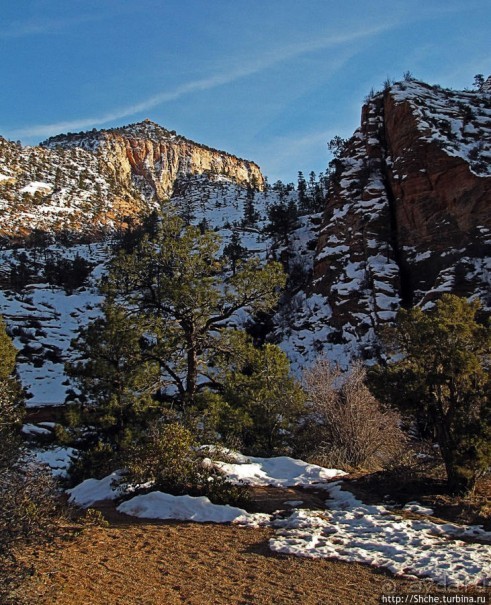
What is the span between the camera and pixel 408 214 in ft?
114

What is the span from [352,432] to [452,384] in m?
5.22

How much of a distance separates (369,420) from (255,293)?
510 centimetres

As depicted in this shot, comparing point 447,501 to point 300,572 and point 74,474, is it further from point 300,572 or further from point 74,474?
point 74,474

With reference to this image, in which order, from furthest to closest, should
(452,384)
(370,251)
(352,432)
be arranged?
1. (370,251)
2. (352,432)
3. (452,384)

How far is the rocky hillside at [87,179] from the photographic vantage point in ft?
286

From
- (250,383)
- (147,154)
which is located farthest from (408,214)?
(147,154)

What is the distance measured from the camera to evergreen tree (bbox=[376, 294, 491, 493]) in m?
8.97

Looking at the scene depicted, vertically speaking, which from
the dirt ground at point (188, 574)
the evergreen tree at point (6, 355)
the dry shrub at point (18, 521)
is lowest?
the dirt ground at point (188, 574)

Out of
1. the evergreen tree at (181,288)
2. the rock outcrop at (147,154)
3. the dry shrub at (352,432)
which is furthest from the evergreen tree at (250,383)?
the rock outcrop at (147,154)

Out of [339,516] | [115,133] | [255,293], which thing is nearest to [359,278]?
[255,293]

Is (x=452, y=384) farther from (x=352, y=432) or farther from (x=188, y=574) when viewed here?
(x=188, y=574)

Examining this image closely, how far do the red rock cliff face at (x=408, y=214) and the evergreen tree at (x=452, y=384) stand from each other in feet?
68.1

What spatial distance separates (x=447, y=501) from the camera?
884 centimetres

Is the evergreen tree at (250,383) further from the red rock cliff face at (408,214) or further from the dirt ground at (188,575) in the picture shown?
the red rock cliff face at (408,214)
